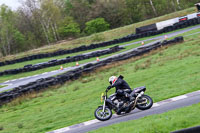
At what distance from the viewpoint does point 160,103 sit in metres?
11.6

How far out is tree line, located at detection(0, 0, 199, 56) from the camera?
7488 cm

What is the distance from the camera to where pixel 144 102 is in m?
11.0

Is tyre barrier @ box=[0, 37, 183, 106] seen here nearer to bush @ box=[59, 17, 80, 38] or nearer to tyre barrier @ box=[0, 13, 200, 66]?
tyre barrier @ box=[0, 13, 200, 66]

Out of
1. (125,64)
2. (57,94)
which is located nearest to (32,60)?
(125,64)

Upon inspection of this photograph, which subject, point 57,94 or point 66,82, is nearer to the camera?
point 57,94

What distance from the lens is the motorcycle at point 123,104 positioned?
35.9ft

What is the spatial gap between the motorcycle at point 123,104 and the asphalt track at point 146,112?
0.77ft

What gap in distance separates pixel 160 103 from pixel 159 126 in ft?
14.1

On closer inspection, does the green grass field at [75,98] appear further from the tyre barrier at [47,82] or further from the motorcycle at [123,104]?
the motorcycle at [123,104]

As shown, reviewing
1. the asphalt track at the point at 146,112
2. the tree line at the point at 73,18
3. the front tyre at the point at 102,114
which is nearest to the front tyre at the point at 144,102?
the asphalt track at the point at 146,112

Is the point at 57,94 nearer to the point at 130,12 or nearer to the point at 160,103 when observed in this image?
the point at 160,103

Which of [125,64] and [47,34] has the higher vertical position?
[47,34]

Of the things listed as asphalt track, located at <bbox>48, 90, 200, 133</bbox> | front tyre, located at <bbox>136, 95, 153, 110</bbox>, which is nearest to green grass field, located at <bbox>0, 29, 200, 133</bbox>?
asphalt track, located at <bbox>48, 90, 200, 133</bbox>

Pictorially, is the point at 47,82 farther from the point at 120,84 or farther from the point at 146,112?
the point at 146,112
